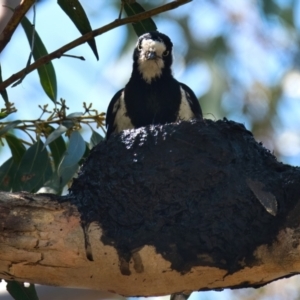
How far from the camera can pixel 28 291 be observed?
10.4 ft

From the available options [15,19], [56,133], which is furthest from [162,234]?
[15,19]

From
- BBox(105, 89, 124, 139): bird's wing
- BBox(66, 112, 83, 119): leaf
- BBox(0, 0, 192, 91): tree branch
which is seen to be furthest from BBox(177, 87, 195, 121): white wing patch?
BBox(0, 0, 192, 91): tree branch

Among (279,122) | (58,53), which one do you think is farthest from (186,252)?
(279,122)

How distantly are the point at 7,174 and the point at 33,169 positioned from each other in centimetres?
18

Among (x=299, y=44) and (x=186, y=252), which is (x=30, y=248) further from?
(x=299, y=44)

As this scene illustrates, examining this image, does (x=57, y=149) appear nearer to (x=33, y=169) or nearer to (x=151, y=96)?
(x=33, y=169)

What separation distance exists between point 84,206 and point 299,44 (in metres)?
4.80

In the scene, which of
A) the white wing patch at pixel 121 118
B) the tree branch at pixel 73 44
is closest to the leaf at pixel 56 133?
the tree branch at pixel 73 44

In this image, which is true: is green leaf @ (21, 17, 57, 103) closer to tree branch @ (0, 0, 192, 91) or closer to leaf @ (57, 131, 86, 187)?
leaf @ (57, 131, 86, 187)

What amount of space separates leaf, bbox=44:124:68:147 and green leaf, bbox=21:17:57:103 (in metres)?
0.26

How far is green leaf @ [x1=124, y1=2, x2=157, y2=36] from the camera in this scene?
336 centimetres

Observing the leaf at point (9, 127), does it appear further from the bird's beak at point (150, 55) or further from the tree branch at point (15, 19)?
the bird's beak at point (150, 55)

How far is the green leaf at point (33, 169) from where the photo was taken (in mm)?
3408

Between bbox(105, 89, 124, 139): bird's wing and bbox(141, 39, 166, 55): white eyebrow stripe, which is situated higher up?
bbox(141, 39, 166, 55): white eyebrow stripe
